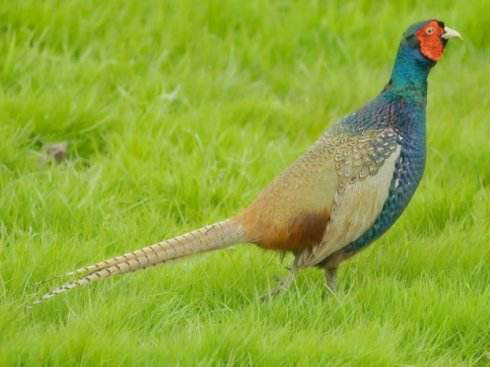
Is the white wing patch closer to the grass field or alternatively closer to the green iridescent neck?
the grass field

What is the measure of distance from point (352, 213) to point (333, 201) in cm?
8

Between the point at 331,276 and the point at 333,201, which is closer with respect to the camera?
the point at 333,201

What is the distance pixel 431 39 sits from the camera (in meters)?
4.64

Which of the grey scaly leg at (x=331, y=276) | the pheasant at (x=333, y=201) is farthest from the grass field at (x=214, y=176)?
the pheasant at (x=333, y=201)

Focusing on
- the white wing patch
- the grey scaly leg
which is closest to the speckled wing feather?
the white wing patch

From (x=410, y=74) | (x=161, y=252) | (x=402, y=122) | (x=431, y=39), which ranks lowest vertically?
(x=161, y=252)

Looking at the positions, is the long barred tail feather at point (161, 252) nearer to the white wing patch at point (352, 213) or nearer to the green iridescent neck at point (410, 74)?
the white wing patch at point (352, 213)

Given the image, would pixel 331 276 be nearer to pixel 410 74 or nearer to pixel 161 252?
pixel 161 252

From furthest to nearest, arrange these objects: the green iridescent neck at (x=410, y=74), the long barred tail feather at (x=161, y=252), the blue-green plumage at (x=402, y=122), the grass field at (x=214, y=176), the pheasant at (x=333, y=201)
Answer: the green iridescent neck at (x=410, y=74), the blue-green plumage at (x=402, y=122), the pheasant at (x=333, y=201), the long barred tail feather at (x=161, y=252), the grass field at (x=214, y=176)

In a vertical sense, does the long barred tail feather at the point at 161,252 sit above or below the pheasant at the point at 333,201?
below

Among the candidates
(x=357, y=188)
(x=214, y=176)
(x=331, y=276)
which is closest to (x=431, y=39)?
(x=357, y=188)

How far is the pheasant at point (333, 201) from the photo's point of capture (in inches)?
169

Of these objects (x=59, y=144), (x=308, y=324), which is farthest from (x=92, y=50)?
(x=308, y=324)

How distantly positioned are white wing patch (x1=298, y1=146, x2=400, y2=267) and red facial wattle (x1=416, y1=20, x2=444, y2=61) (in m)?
0.52
